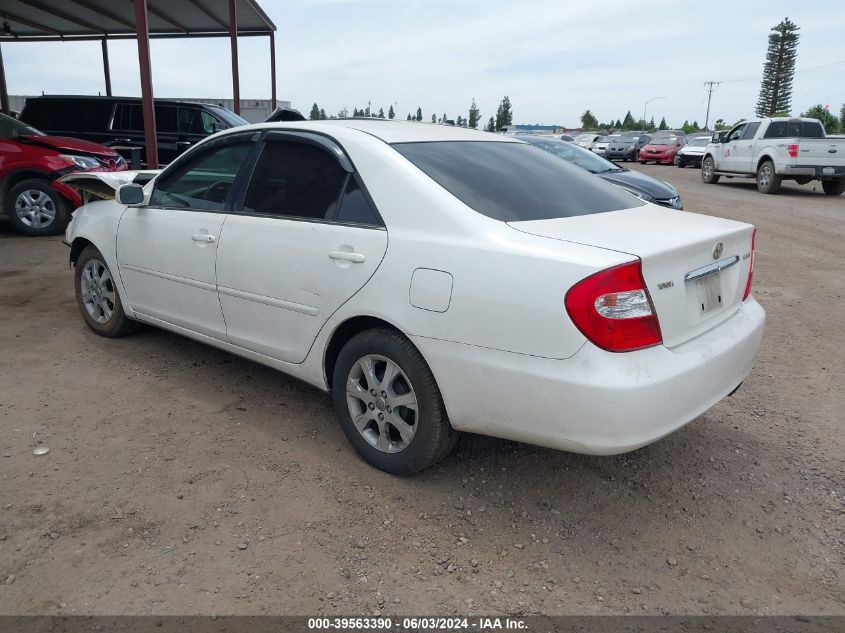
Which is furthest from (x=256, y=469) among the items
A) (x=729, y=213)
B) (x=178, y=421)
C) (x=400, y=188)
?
(x=729, y=213)

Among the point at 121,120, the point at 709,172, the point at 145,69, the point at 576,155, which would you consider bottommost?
the point at 709,172

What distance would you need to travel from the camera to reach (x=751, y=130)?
1681cm

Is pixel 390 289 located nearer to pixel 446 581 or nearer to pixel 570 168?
pixel 446 581

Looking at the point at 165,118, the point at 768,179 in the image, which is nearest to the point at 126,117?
the point at 165,118

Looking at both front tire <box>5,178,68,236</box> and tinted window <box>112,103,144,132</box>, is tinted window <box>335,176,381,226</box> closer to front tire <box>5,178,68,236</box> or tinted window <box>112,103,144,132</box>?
front tire <box>5,178,68,236</box>

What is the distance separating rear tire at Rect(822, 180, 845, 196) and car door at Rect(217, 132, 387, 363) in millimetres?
16457

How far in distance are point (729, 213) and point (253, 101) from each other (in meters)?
33.9

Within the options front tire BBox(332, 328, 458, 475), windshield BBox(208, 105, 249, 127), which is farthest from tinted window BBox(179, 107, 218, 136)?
front tire BBox(332, 328, 458, 475)

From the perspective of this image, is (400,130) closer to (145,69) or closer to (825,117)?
(145,69)

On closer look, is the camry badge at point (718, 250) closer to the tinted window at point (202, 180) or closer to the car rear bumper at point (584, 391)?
Result: the car rear bumper at point (584, 391)

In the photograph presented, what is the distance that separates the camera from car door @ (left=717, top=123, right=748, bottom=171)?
56.9 feet

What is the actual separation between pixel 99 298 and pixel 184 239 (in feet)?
4.65

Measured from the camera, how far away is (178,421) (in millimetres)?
3689

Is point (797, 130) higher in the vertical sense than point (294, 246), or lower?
higher
